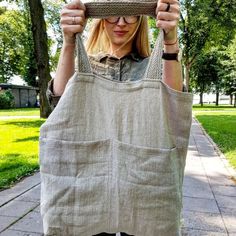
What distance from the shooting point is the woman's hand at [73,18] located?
5.57ft

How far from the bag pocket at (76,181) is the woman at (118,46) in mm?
349

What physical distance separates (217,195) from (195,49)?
29.4m

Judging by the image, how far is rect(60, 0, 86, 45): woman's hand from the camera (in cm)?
170

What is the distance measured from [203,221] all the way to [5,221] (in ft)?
6.94

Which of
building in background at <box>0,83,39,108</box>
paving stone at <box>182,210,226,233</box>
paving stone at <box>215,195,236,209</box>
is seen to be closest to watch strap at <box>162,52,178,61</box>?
paving stone at <box>182,210,226,233</box>

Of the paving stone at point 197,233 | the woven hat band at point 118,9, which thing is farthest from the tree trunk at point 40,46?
the woven hat band at point 118,9

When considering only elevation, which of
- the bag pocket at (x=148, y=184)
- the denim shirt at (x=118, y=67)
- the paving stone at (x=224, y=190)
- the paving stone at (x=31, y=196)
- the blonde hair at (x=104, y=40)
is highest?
the blonde hair at (x=104, y=40)

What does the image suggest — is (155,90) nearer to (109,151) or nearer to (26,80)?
(109,151)

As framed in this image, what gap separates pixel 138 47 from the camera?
2.00 metres

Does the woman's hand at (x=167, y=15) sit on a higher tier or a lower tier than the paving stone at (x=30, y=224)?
higher

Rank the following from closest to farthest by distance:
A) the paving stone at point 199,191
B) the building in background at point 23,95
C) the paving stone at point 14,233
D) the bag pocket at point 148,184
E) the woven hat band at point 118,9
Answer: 1. the bag pocket at point 148,184
2. the woven hat band at point 118,9
3. the paving stone at point 14,233
4. the paving stone at point 199,191
5. the building in background at point 23,95

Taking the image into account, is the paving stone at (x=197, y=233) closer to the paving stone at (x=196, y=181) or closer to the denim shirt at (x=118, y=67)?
the paving stone at (x=196, y=181)

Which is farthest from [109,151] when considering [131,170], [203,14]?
[203,14]

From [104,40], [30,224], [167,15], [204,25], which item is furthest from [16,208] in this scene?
[204,25]
